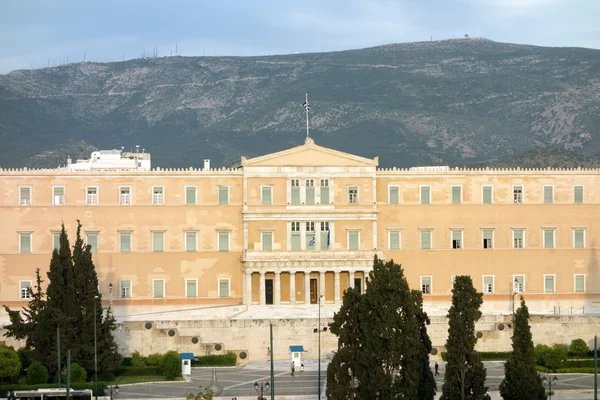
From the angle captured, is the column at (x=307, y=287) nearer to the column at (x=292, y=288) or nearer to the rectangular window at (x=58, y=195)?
the column at (x=292, y=288)

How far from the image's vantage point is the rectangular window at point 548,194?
3425 inches

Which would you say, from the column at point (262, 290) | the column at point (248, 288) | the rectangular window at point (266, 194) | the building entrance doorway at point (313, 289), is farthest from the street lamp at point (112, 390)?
the rectangular window at point (266, 194)

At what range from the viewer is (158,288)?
84000mm

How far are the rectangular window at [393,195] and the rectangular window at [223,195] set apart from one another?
992cm

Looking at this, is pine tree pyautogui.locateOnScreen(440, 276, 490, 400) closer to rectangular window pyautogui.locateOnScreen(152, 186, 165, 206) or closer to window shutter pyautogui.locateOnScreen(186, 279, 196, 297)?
window shutter pyautogui.locateOnScreen(186, 279, 196, 297)

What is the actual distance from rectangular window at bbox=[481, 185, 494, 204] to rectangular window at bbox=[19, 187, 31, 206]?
27.6 metres

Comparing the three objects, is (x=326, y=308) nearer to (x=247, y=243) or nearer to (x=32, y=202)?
(x=247, y=243)

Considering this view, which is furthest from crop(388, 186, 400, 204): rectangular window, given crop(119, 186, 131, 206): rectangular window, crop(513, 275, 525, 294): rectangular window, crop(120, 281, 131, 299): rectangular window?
crop(120, 281, 131, 299): rectangular window

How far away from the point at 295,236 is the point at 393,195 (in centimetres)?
657

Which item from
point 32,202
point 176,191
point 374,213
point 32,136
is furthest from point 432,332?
point 32,136

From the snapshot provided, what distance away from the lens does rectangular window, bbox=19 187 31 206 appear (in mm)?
83938

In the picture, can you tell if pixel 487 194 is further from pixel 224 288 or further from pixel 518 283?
pixel 224 288

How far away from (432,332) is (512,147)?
11605cm

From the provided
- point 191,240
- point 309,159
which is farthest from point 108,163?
point 309,159
